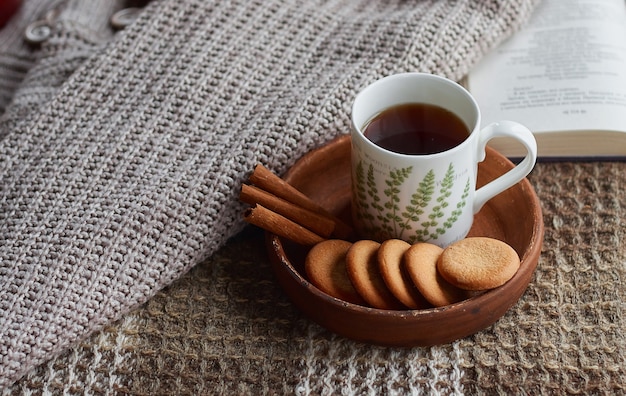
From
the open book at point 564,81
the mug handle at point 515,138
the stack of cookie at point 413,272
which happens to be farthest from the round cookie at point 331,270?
the open book at point 564,81

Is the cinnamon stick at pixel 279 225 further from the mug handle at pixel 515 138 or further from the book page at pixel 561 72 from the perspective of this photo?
the book page at pixel 561 72

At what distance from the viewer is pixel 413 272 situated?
0.58 m

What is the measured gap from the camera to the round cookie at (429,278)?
0.57 metres

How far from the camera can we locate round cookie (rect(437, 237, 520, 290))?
0.57 metres

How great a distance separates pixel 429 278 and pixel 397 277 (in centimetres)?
3

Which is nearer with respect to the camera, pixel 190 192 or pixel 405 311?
pixel 405 311

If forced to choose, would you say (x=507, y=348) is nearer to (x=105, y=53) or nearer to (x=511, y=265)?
(x=511, y=265)

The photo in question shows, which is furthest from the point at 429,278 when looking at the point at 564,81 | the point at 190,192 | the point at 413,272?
the point at 564,81

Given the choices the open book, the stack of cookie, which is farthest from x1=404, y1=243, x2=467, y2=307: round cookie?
the open book

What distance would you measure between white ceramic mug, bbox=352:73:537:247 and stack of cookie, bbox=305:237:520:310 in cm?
3

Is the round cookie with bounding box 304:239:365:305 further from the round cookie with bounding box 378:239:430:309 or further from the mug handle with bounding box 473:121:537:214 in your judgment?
the mug handle with bounding box 473:121:537:214

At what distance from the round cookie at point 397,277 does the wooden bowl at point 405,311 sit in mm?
17

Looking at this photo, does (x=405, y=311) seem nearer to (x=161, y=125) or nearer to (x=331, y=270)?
(x=331, y=270)

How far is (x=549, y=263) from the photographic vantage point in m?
0.69
